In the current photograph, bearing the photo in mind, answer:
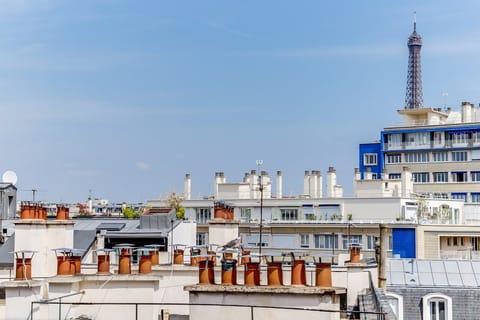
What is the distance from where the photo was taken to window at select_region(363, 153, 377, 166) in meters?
97.3

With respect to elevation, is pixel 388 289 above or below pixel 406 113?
below

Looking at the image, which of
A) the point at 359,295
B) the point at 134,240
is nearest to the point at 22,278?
the point at 359,295

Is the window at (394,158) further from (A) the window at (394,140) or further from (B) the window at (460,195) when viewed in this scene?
(B) the window at (460,195)

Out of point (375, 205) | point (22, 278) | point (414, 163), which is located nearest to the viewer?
point (22, 278)

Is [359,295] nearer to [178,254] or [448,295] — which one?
[178,254]

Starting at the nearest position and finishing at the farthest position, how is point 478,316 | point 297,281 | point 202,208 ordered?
point 297,281 → point 478,316 → point 202,208

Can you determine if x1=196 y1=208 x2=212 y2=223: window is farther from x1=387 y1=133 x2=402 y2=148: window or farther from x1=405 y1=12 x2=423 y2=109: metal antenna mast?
x1=405 y1=12 x2=423 y2=109: metal antenna mast

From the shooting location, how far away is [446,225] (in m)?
68.6

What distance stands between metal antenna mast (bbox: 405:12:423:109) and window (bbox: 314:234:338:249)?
303 ft

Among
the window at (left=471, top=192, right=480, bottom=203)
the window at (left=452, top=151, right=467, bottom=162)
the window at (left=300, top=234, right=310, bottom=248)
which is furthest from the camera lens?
the window at (left=452, top=151, right=467, bottom=162)

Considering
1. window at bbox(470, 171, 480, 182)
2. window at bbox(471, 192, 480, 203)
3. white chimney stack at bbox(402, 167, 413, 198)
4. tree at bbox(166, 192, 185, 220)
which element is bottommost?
tree at bbox(166, 192, 185, 220)

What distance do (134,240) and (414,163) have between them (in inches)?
2175

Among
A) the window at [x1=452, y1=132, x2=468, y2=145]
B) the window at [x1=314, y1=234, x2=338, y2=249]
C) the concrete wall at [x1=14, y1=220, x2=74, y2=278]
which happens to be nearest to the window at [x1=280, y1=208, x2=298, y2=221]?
the window at [x1=314, y1=234, x2=338, y2=249]

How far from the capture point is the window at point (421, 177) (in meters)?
92.1
